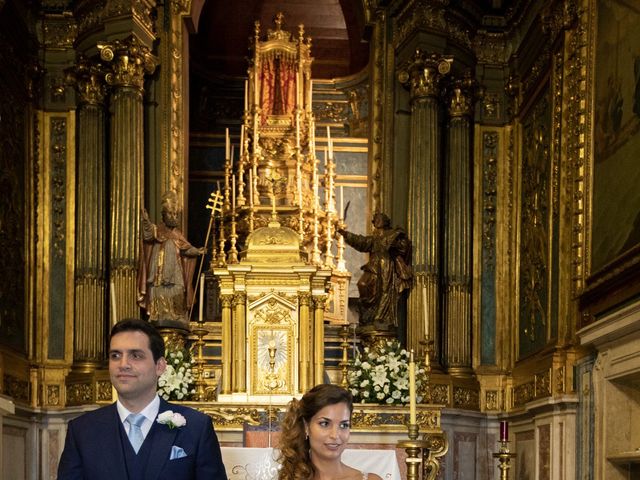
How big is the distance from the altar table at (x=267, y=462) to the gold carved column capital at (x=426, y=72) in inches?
288

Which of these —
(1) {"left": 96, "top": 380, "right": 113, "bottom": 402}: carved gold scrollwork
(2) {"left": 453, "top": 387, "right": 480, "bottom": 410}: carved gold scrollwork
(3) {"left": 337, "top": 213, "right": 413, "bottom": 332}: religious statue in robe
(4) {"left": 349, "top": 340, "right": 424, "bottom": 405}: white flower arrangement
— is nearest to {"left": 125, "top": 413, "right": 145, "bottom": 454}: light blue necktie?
(4) {"left": 349, "top": 340, "right": 424, "bottom": 405}: white flower arrangement

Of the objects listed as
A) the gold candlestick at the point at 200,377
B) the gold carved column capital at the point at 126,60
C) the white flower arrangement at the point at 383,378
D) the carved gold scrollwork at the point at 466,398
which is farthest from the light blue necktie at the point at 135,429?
the gold carved column capital at the point at 126,60

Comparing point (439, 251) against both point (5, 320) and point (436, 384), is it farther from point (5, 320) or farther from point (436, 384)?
point (5, 320)

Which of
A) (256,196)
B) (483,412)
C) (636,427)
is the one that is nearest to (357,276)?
(256,196)

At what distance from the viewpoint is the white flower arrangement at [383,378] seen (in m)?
12.5

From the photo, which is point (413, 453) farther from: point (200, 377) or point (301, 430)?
point (200, 377)

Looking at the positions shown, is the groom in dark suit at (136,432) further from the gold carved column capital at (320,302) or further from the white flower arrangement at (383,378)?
the white flower arrangement at (383,378)

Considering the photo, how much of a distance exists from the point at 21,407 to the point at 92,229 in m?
2.43

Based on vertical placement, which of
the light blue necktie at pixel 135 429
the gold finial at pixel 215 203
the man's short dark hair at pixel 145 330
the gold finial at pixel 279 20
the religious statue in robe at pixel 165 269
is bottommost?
the light blue necktie at pixel 135 429

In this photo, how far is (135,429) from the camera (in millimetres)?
5020

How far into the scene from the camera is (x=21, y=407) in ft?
47.4

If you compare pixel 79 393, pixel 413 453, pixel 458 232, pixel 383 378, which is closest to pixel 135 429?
pixel 413 453

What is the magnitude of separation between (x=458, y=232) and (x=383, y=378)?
12.4 ft

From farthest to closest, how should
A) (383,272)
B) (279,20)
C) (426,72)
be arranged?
(279,20)
(426,72)
(383,272)
